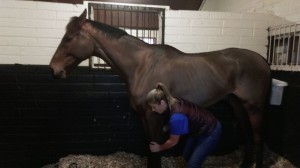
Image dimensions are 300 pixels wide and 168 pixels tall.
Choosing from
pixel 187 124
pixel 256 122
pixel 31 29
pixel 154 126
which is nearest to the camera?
pixel 187 124

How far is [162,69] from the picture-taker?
2.41m

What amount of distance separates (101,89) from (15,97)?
100 cm

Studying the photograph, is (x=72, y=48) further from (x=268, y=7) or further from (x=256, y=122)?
(x=268, y=7)

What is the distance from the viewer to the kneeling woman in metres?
1.81

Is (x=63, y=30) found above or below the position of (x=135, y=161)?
above

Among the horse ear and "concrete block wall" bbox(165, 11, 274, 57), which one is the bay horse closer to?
the horse ear

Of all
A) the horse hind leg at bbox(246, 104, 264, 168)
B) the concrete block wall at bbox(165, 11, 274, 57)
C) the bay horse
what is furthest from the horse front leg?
the concrete block wall at bbox(165, 11, 274, 57)

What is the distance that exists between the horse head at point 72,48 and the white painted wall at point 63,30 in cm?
75

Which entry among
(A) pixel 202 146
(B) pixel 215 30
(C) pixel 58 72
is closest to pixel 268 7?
(B) pixel 215 30

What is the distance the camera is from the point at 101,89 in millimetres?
3141

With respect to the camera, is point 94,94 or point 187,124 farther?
point 94,94

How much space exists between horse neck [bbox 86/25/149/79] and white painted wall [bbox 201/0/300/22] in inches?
72.1

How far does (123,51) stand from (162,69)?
41 centimetres

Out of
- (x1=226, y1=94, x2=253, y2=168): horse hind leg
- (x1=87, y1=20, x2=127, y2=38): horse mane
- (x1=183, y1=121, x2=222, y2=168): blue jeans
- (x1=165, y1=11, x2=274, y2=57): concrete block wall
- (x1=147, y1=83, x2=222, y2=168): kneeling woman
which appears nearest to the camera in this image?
(x1=147, y1=83, x2=222, y2=168): kneeling woman
